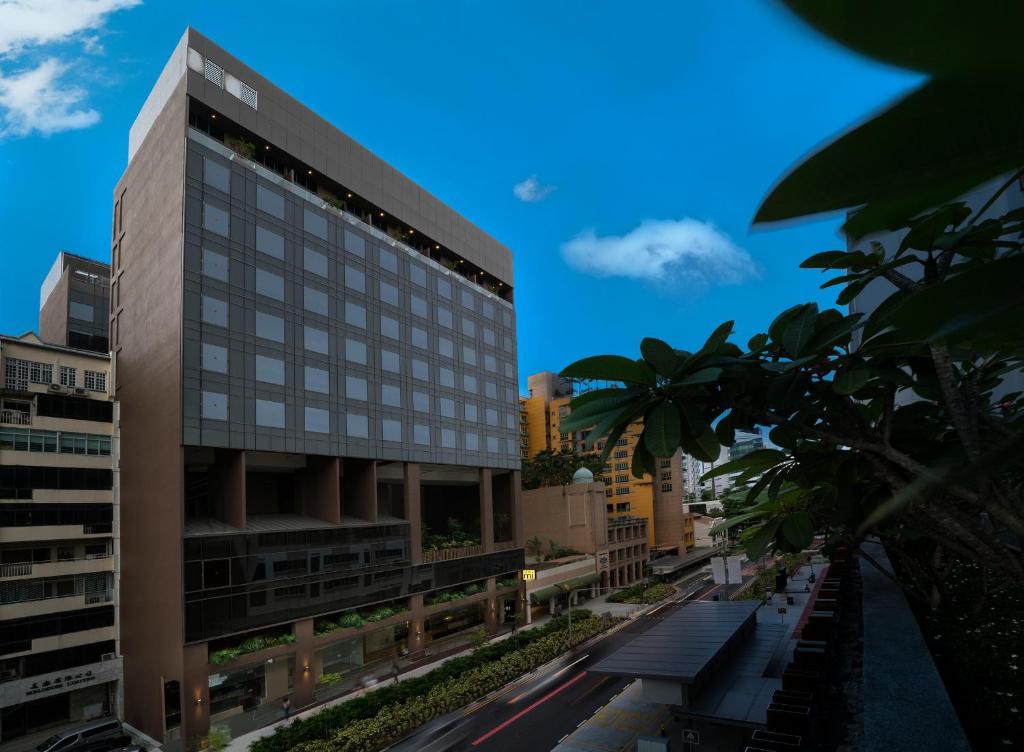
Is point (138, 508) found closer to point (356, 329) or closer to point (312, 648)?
point (312, 648)

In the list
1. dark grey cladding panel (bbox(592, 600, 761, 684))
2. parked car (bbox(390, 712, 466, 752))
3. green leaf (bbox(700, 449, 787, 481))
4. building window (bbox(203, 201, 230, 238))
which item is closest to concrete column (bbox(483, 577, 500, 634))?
parked car (bbox(390, 712, 466, 752))

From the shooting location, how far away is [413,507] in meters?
45.2

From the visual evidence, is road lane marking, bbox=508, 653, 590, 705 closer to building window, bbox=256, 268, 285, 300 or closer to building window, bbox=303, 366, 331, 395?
building window, bbox=303, 366, 331, 395

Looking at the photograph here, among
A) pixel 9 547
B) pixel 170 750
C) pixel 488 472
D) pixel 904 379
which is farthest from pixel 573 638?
pixel 904 379

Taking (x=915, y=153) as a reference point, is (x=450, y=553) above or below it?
below

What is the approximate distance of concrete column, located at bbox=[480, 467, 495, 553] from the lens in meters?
52.3

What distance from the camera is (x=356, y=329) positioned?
43.1 metres

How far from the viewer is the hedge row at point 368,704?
1016 inches

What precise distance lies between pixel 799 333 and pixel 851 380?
470 millimetres

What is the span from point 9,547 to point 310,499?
1469 centimetres

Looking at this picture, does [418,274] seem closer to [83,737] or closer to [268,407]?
[268,407]

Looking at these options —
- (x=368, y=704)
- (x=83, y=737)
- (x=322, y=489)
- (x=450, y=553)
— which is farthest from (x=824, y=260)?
(x=450, y=553)

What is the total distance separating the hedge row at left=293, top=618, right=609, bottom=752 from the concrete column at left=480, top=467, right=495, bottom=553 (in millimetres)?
10325

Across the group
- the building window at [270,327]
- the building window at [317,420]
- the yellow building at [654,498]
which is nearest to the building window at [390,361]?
the building window at [317,420]
